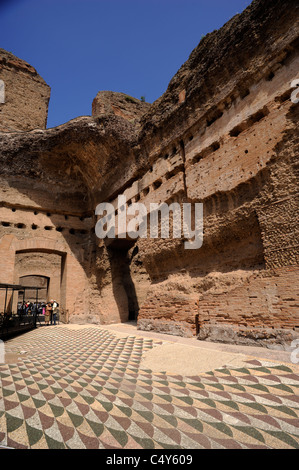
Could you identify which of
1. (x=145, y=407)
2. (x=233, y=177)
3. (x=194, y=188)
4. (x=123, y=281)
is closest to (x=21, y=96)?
(x=123, y=281)

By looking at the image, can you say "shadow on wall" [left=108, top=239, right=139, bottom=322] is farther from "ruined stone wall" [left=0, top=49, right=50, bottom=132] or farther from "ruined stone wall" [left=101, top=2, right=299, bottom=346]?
"ruined stone wall" [left=0, top=49, right=50, bottom=132]

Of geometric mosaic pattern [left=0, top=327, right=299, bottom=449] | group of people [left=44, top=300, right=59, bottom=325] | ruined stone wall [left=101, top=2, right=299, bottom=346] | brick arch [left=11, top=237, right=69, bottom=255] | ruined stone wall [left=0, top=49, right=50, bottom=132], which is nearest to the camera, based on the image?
geometric mosaic pattern [left=0, top=327, right=299, bottom=449]

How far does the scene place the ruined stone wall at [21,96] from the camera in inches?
515

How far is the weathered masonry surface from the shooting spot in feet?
14.8

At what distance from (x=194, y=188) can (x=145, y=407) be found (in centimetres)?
493

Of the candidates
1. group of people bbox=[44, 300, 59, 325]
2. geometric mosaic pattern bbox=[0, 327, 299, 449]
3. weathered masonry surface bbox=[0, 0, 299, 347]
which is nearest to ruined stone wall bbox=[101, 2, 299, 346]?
weathered masonry surface bbox=[0, 0, 299, 347]

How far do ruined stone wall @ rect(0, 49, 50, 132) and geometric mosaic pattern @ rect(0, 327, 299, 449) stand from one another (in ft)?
41.5

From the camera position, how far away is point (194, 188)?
6387mm

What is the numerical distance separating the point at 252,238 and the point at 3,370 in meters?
4.53

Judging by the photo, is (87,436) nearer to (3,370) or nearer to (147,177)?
(3,370)

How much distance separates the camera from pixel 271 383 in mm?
2719

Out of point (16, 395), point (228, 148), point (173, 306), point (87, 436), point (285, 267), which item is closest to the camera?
point (87, 436)

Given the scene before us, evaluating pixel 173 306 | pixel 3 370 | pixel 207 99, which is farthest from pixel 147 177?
pixel 3 370

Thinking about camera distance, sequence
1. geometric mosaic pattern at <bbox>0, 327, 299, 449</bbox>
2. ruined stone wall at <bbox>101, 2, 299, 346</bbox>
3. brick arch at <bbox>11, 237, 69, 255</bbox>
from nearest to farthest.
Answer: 1. geometric mosaic pattern at <bbox>0, 327, 299, 449</bbox>
2. ruined stone wall at <bbox>101, 2, 299, 346</bbox>
3. brick arch at <bbox>11, 237, 69, 255</bbox>
